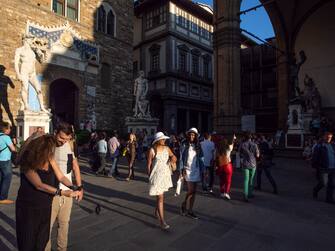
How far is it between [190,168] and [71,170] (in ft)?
8.20

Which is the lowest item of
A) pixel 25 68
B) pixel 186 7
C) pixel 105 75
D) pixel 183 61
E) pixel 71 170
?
pixel 71 170

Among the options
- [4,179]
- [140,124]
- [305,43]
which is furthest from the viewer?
[305,43]

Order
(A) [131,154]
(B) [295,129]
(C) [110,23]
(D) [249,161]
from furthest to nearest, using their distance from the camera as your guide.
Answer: (C) [110,23], (B) [295,129], (A) [131,154], (D) [249,161]

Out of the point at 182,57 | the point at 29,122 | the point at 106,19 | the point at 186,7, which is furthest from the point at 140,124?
the point at 186,7

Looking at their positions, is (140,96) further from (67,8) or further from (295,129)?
(295,129)

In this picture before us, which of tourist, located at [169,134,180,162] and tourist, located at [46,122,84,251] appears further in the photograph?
tourist, located at [169,134,180,162]

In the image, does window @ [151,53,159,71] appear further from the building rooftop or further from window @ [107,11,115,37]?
window @ [107,11,115,37]

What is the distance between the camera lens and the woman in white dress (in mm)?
4617

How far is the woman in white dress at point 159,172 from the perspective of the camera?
15.1 feet

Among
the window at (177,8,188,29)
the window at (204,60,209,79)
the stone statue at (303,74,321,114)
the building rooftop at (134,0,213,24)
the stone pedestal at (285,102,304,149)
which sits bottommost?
the stone pedestal at (285,102,304,149)

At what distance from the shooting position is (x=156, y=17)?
30688 mm

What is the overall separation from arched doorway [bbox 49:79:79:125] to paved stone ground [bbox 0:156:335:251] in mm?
13220

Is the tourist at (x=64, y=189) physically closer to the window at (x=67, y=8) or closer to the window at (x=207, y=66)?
the window at (x=67, y=8)

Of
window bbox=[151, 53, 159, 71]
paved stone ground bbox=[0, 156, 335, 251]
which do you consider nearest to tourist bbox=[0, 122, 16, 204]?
paved stone ground bbox=[0, 156, 335, 251]
